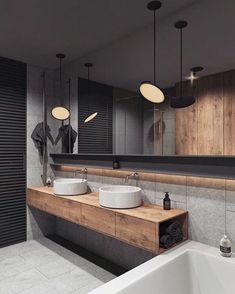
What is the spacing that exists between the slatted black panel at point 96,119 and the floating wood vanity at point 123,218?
0.70 metres

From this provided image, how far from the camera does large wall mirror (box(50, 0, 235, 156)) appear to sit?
6.77ft

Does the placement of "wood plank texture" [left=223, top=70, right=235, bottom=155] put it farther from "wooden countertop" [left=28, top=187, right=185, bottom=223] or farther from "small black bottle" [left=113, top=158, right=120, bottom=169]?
"small black bottle" [left=113, top=158, right=120, bottom=169]

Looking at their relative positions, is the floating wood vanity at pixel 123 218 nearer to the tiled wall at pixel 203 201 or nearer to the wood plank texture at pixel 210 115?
the tiled wall at pixel 203 201

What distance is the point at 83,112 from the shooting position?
11.4 ft

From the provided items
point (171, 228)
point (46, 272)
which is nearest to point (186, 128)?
point (171, 228)

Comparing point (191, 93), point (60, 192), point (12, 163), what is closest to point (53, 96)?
point (12, 163)

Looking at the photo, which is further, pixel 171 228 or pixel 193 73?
pixel 193 73

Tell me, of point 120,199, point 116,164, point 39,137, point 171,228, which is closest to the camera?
point 171,228

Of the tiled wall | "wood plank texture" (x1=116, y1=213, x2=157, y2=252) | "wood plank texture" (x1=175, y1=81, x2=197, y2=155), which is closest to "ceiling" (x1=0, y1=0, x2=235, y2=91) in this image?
"wood plank texture" (x1=175, y1=81, x2=197, y2=155)

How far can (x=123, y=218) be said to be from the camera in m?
2.11

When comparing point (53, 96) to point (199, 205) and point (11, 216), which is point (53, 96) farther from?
point (199, 205)

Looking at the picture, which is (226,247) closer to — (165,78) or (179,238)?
(179,238)

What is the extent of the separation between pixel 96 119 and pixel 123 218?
5.14ft

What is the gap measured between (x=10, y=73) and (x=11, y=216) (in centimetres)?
203
